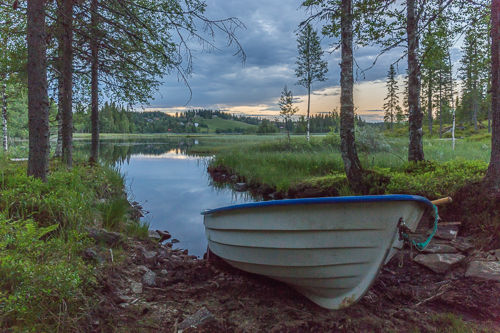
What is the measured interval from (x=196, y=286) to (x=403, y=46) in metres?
8.15

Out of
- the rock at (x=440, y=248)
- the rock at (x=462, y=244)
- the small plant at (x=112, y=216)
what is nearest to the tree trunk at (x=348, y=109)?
the rock at (x=440, y=248)

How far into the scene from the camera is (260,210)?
10.9 feet

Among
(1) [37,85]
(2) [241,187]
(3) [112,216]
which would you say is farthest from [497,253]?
(2) [241,187]

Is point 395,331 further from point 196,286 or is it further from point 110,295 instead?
point 110,295

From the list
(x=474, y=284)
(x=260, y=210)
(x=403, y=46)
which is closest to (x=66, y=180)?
(x=260, y=210)

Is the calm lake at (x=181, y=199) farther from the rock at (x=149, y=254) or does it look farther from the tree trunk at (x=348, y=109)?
the tree trunk at (x=348, y=109)

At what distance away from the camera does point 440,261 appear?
4.32 meters

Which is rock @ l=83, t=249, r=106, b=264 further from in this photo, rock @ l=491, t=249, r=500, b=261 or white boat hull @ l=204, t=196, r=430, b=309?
rock @ l=491, t=249, r=500, b=261

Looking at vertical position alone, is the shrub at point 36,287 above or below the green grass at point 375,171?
below

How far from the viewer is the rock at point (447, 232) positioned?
483 centimetres

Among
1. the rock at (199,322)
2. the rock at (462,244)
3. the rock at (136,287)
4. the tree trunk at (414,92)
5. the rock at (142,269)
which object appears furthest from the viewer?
the tree trunk at (414,92)

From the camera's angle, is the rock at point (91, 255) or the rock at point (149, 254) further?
the rock at point (149, 254)

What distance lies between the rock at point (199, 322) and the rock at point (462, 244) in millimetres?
A: 4064

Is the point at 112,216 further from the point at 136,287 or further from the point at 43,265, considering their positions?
the point at 43,265
